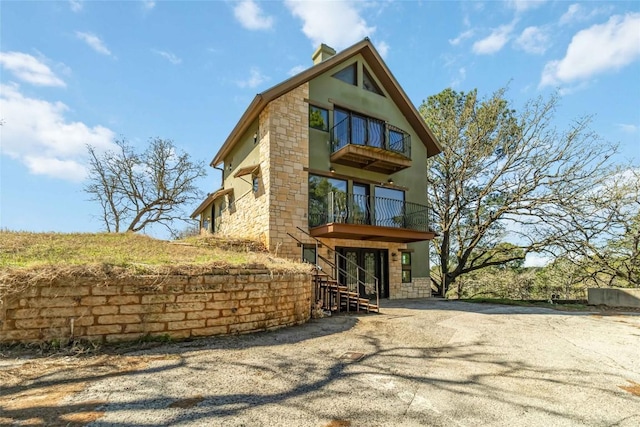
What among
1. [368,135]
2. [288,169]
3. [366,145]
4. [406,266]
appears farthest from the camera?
[406,266]

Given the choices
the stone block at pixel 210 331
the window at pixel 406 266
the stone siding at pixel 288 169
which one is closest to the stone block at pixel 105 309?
the stone block at pixel 210 331

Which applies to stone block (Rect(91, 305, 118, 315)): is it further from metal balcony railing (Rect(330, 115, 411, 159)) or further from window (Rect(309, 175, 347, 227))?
metal balcony railing (Rect(330, 115, 411, 159))

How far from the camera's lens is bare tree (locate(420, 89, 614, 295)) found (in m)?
16.3

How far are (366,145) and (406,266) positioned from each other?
574 centimetres

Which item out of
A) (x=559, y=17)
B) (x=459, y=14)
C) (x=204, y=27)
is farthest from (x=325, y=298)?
(x=559, y=17)

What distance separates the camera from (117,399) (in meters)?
3.19

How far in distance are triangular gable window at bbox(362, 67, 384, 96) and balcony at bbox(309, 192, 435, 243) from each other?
5056 mm

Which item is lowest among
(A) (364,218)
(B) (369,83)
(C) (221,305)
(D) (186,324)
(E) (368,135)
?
(D) (186,324)

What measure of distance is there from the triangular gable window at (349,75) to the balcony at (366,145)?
1527 mm

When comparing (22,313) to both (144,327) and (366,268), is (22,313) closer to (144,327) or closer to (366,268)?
(144,327)

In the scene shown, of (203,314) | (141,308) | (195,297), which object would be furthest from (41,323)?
(203,314)

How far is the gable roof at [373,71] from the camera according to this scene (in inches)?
468

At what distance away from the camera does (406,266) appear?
1484 cm

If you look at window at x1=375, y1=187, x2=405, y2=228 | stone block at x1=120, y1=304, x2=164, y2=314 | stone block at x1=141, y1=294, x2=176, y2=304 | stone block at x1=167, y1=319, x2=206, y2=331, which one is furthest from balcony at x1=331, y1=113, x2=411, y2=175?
stone block at x1=120, y1=304, x2=164, y2=314
